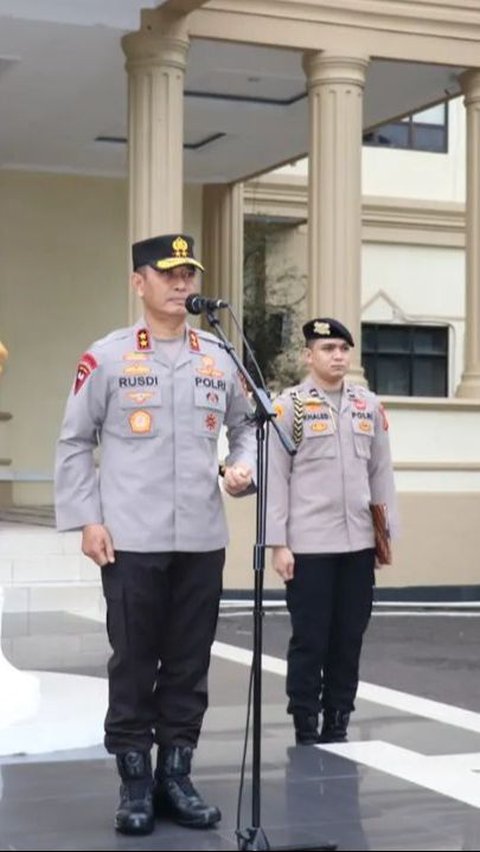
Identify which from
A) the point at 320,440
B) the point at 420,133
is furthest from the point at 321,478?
the point at 420,133

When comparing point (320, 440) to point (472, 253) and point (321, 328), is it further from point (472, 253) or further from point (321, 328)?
point (472, 253)

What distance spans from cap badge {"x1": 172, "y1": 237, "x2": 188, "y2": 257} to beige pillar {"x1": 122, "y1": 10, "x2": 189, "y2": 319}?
8.67 m

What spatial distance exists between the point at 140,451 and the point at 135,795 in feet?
3.81

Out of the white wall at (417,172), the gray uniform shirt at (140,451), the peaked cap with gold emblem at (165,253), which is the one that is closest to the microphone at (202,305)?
the peaked cap with gold emblem at (165,253)

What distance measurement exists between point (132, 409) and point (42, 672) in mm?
4079

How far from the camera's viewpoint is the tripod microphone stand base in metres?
5.07

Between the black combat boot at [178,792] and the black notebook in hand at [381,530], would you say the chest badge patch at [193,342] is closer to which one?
the black combat boot at [178,792]

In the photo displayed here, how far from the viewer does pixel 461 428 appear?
15586mm

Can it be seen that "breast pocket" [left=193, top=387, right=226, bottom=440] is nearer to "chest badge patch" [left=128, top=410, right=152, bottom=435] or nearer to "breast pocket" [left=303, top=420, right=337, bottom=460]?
"chest badge patch" [left=128, top=410, right=152, bottom=435]

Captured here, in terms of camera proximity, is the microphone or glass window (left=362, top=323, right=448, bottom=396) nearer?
the microphone

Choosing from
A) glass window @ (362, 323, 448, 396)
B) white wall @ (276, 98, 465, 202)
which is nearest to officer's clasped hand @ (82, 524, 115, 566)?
white wall @ (276, 98, 465, 202)

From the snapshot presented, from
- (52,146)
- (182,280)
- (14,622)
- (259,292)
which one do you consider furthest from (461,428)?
(182,280)

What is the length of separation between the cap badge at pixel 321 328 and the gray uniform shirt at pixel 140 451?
174cm

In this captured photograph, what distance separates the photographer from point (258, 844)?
5.07 metres
